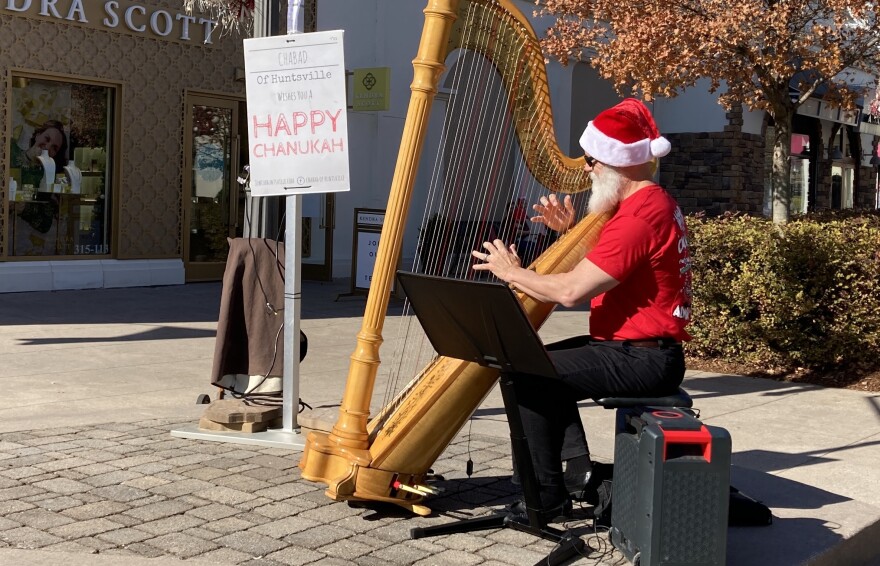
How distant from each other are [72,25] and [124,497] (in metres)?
10.5

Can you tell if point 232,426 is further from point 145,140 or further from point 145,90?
point 145,90

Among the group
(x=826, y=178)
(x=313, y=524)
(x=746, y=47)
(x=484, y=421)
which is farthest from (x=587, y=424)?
(x=826, y=178)

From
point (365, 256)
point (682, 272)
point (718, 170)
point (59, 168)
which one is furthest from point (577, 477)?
point (718, 170)

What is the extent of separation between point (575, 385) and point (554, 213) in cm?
92

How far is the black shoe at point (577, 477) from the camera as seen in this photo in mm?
5109

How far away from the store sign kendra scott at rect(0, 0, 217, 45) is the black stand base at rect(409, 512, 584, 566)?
1098 centimetres

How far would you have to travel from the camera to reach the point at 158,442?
6.16 metres

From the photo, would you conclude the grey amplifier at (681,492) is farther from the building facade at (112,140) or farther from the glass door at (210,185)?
the glass door at (210,185)

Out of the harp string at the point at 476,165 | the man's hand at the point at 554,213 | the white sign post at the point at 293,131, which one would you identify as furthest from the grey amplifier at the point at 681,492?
the white sign post at the point at 293,131

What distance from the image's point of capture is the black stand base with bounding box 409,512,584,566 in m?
4.43

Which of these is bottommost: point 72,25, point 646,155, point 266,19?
point 646,155

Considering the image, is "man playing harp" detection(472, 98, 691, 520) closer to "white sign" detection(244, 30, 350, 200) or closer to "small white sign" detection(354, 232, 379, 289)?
"white sign" detection(244, 30, 350, 200)

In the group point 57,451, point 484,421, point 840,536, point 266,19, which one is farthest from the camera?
point 484,421

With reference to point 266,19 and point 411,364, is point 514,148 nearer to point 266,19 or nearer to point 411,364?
point 411,364
